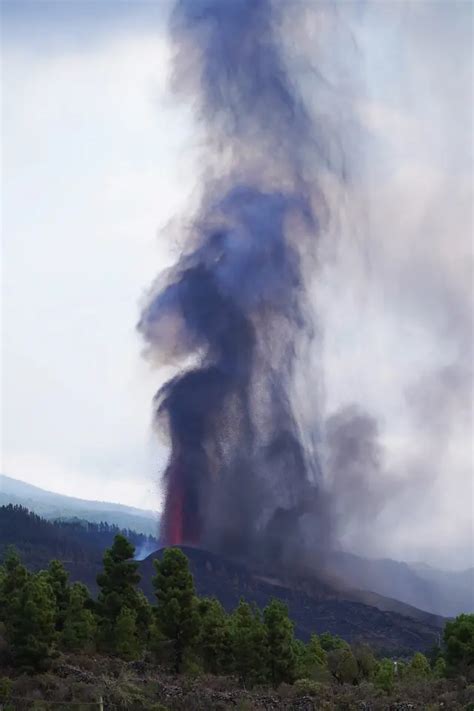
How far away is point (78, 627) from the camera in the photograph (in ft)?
162

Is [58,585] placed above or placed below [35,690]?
above

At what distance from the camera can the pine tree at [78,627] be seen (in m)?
49.2

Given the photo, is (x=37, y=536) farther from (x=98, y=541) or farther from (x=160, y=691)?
(x=160, y=691)

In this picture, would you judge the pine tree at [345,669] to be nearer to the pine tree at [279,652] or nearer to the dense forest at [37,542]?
the pine tree at [279,652]

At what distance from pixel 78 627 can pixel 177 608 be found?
5551 millimetres

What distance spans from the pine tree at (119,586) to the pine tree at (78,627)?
117 centimetres

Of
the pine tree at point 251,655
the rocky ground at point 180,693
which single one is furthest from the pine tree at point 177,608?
the rocky ground at point 180,693

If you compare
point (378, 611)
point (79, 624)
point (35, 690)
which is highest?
point (378, 611)

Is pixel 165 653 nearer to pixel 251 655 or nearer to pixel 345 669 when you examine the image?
pixel 251 655

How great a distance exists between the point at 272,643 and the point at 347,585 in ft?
371

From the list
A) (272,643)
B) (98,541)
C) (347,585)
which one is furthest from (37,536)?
(272,643)

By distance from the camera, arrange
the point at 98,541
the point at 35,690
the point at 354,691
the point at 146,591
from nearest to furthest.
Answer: the point at 35,690, the point at 354,691, the point at 146,591, the point at 98,541

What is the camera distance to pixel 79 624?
49.5 meters

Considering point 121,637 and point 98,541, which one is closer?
point 121,637
